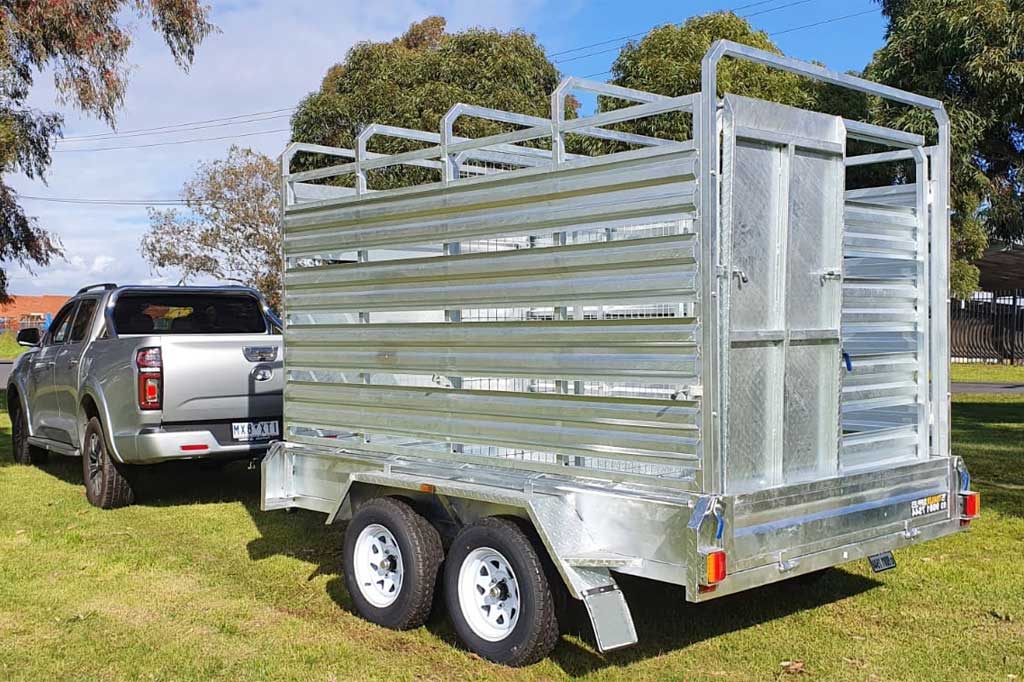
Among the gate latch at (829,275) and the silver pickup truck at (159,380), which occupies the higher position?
the gate latch at (829,275)

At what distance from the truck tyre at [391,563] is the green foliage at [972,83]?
26.8 feet

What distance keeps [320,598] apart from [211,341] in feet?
9.45

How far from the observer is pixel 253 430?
8.78m

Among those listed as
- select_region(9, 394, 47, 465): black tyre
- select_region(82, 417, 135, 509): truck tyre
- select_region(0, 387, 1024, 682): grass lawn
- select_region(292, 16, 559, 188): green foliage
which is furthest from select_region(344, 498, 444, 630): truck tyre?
select_region(292, 16, 559, 188): green foliage

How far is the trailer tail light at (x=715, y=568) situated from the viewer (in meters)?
4.45

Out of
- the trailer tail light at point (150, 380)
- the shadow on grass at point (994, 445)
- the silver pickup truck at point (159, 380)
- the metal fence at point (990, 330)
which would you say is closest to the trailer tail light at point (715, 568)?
the shadow on grass at point (994, 445)

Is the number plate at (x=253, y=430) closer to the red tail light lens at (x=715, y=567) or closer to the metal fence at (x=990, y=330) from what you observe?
the red tail light lens at (x=715, y=567)

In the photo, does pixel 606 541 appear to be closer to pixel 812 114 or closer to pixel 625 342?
pixel 625 342

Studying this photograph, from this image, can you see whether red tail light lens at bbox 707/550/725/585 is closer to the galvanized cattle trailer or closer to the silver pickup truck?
the galvanized cattle trailer

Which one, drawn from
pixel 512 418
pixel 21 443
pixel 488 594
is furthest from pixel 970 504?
pixel 21 443

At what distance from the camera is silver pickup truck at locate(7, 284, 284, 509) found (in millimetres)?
8477

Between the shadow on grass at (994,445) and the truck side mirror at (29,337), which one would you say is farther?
the truck side mirror at (29,337)

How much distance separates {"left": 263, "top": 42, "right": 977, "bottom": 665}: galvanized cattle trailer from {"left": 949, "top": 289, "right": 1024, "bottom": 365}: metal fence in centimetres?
2316

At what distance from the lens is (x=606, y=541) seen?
487 cm
